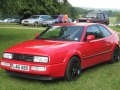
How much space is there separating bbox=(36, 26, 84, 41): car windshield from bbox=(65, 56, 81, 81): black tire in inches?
30.6

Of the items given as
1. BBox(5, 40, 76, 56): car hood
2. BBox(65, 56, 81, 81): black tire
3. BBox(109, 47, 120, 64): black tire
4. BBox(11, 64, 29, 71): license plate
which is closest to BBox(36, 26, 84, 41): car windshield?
BBox(5, 40, 76, 56): car hood

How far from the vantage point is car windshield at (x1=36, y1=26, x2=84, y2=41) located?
333 inches

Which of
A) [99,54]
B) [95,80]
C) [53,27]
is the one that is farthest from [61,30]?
[95,80]

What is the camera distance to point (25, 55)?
7.34m

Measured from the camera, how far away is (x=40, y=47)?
25.0ft

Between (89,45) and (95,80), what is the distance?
3.70 ft

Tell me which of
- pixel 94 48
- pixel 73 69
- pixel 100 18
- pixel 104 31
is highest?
pixel 104 31

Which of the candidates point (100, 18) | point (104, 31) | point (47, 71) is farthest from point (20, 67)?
point (100, 18)

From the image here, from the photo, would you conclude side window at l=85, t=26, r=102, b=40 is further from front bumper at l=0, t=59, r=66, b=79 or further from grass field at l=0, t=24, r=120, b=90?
front bumper at l=0, t=59, r=66, b=79

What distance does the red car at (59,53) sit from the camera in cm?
716

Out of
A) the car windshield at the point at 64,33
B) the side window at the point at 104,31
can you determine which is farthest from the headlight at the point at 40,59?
the side window at the point at 104,31

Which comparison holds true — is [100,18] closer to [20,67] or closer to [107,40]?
[107,40]

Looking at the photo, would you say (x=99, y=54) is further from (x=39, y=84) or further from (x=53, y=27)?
(x=39, y=84)

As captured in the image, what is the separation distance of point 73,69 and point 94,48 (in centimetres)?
124
